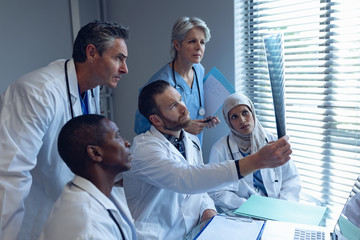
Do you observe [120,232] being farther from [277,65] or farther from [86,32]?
[86,32]

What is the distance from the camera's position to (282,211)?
4.43ft

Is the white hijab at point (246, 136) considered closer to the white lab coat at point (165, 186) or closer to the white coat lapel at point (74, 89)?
the white lab coat at point (165, 186)

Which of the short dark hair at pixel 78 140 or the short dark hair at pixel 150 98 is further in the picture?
the short dark hair at pixel 150 98

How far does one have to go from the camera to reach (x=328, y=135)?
6.69 feet

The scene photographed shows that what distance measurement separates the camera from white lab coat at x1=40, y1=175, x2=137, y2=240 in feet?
2.82

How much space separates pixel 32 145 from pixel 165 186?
54 centimetres

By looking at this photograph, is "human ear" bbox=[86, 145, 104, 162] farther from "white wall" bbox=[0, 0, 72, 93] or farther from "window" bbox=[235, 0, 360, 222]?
"white wall" bbox=[0, 0, 72, 93]

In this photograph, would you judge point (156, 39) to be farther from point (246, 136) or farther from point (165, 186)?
point (165, 186)

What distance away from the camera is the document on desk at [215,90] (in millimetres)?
2098

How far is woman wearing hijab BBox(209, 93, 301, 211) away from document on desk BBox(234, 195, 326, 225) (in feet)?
1.06

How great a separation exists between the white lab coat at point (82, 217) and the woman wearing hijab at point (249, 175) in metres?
0.85

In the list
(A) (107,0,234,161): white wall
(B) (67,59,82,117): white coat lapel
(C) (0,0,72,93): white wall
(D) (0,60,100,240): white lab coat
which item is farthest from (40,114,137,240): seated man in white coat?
(C) (0,0,72,93): white wall

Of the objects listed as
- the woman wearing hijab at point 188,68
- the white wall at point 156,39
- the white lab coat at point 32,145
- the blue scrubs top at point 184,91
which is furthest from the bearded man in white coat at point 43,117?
the white wall at point 156,39

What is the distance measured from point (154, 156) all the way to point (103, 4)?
223 centimetres
